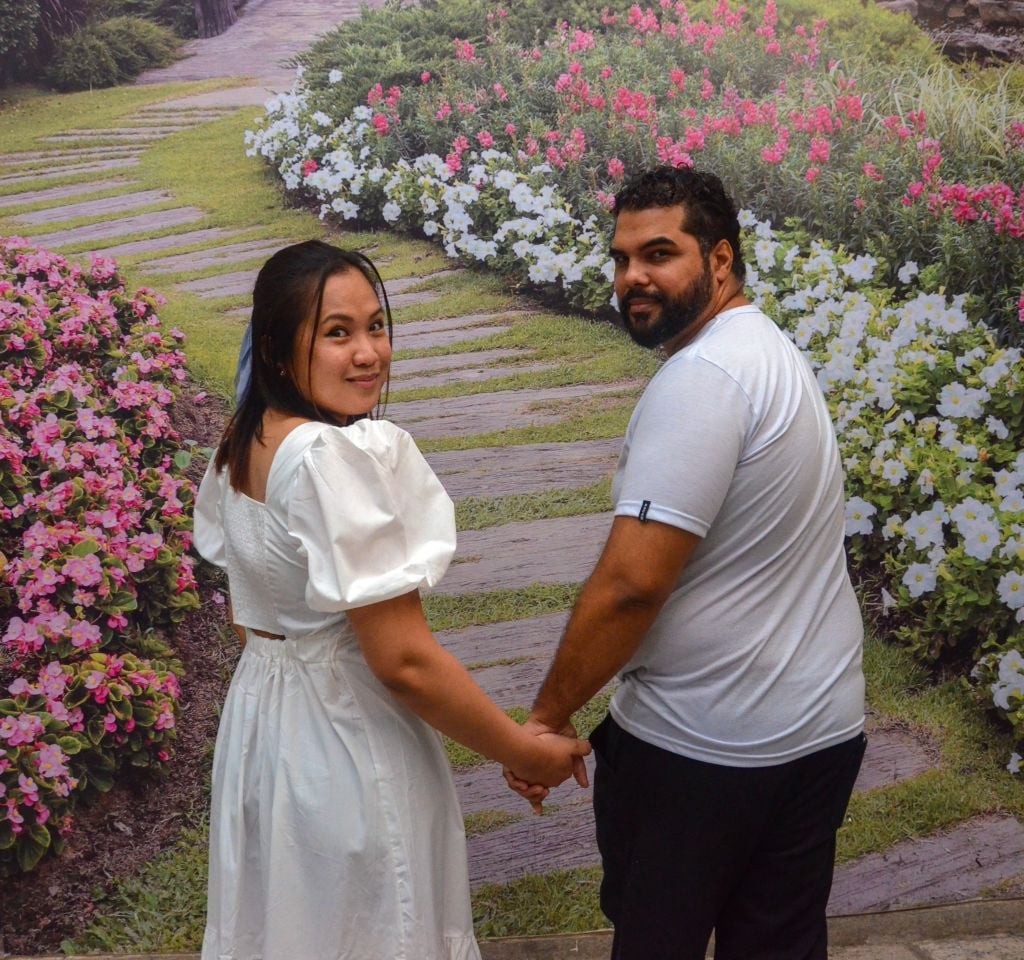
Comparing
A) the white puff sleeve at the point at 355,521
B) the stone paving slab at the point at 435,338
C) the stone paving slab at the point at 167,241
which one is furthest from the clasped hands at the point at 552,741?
the stone paving slab at the point at 167,241

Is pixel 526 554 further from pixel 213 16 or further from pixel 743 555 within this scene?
pixel 213 16

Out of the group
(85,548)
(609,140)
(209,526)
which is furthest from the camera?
(609,140)

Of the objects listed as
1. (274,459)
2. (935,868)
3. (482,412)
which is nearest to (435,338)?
(482,412)

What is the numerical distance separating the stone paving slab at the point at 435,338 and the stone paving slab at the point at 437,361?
0.4 inches

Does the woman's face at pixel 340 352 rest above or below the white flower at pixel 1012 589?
above

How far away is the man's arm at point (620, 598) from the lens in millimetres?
1344

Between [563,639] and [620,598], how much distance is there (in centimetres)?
13

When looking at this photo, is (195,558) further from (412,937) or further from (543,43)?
(543,43)

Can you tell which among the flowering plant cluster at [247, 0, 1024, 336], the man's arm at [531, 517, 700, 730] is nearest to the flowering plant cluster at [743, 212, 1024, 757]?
the flowering plant cluster at [247, 0, 1024, 336]

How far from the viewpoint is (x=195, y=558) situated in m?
2.46

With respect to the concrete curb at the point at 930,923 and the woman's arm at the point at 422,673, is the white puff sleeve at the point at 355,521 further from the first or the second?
the concrete curb at the point at 930,923

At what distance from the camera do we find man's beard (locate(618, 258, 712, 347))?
150cm

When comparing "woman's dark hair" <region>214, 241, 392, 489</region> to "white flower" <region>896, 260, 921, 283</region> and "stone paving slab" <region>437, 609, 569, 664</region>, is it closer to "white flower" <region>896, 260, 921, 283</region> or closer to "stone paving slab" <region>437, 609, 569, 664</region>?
"stone paving slab" <region>437, 609, 569, 664</region>

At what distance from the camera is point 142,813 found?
2.33 metres
